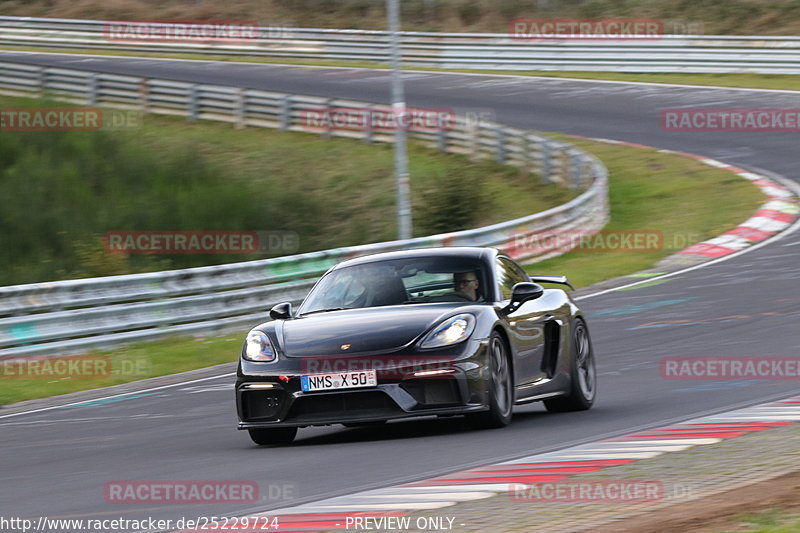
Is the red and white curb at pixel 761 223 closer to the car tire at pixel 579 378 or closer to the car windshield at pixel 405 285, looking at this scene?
the car tire at pixel 579 378

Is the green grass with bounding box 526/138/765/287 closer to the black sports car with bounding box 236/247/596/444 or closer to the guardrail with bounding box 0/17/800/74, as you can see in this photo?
the guardrail with bounding box 0/17/800/74

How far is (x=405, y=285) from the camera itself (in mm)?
9430

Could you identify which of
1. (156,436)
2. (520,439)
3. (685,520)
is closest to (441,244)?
(156,436)

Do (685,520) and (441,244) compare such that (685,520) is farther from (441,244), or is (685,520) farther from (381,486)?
(441,244)

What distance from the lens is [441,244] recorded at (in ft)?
66.5

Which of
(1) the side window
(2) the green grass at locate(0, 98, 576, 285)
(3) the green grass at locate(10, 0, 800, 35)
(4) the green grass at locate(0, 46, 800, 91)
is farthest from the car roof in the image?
(3) the green grass at locate(10, 0, 800, 35)

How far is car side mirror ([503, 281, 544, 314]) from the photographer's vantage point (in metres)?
9.16

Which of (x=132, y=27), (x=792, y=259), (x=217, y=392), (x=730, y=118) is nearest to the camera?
(x=217, y=392)

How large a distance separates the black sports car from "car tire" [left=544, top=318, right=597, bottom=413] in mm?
18

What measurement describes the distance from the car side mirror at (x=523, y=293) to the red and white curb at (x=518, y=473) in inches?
53.6

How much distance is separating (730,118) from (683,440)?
89.2 ft

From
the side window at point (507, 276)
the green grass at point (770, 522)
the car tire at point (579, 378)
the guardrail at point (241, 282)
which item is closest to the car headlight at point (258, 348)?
the side window at point (507, 276)

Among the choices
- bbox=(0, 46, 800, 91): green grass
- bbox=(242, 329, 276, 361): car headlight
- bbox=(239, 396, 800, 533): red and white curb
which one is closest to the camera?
bbox=(239, 396, 800, 533): red and white curb

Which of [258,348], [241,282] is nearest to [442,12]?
[241,282]
